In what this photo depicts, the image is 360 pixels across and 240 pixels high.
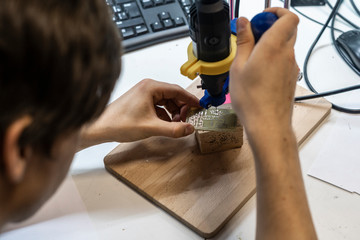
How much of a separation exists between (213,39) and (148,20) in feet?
1.53

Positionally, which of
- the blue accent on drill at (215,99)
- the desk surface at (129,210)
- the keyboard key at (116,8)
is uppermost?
the keyboard key at (116,8)

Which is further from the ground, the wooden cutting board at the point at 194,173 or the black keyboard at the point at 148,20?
the black keyboard at the point at 148,20

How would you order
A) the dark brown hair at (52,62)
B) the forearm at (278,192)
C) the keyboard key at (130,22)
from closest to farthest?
the dark brown hair at (52,62), the forearm at (278,192), the keyboard key at (130,22)

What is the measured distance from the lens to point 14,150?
396 mm

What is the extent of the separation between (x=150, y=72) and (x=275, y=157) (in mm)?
475

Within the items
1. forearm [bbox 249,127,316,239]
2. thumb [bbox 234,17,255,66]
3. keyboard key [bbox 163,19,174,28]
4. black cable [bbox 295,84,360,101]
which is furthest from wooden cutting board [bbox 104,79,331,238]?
keyboard key [bbox 163,19,174,28]

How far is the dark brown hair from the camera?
14.1 inches

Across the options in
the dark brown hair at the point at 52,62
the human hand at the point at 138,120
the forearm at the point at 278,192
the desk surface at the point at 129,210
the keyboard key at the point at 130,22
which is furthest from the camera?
the keyboard key at the point at 130,22

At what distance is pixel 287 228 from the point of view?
538mm

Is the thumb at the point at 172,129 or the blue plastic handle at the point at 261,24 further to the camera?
the thumb at the point at 172,129

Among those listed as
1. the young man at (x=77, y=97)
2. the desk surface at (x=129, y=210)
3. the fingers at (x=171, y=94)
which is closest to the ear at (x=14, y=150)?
the young man at (x=77, y=97)

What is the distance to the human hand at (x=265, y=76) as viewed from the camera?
55 cm

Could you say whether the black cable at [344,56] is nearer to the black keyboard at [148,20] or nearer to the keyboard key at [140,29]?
the black keyboard at [148,20]

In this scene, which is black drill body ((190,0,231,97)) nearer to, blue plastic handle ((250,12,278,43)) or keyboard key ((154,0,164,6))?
blue plastic handle ((250,12,278,43))
